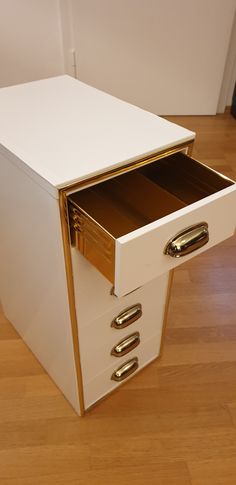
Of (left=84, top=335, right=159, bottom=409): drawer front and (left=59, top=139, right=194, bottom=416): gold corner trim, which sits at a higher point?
(left=59, top=139, right=194, bottom=416): gold corner trim

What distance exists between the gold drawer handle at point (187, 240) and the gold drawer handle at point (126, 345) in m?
0.46

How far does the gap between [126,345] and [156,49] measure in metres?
2.11

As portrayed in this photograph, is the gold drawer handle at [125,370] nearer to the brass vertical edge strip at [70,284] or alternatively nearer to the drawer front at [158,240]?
A: the brass vertical edge strip at [70,284]

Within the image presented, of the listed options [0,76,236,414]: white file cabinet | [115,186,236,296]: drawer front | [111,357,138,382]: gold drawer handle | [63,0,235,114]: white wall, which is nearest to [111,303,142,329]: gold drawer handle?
[0,76,236,414]: white file cabinet

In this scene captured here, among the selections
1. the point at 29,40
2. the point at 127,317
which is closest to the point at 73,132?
the point at 127,317

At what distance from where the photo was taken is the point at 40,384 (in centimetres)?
121

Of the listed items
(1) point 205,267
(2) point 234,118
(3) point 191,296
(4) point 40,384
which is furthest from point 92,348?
(2) point 234,118

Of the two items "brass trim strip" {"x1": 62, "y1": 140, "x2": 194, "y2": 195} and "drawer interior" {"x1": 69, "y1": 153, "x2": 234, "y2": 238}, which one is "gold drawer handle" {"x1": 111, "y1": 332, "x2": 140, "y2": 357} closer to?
"drawer interior" {"x1": 69, "y1": 153, "x2": 234, "y2": 238}

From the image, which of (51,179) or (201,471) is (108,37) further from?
(201,471)

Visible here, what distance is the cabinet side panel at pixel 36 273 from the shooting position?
720 mm

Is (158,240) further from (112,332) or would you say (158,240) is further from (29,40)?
(29,40)

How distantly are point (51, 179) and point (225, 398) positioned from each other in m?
0.93

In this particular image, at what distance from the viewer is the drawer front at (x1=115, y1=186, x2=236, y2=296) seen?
1.91 ft

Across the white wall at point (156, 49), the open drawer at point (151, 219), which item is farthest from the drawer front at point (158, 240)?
the white wall at point (156, 49)
